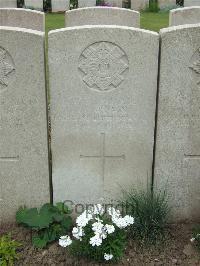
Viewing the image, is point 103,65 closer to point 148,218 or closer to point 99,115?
point 99,115

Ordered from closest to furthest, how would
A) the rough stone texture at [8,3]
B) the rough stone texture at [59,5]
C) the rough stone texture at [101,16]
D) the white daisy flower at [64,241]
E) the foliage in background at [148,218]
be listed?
1. the white daisy flower at [64,241]
2. the foliage in background at [148,218]
3. the rough stone texture at [101,16]
4. the rough stone texture at [8,3]
5. the rough stone texture at [59,5]

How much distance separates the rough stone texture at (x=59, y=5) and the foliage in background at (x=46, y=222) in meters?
Result: 8.99

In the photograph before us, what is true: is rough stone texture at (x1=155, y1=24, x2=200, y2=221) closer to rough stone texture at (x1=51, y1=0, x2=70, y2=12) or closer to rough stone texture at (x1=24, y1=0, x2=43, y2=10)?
rough stone texture at (x1=51, y1=0, x2=70, y2=12)

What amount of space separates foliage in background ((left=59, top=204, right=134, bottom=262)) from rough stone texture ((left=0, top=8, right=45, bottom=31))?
2157 mm

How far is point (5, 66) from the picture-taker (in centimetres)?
350

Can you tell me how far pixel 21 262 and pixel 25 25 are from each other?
7.83 feet

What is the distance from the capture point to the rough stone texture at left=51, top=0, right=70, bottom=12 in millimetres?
12000

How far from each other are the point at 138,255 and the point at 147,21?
7.96 m

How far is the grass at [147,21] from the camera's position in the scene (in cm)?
1005

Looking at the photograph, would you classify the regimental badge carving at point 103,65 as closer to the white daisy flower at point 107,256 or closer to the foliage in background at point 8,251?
the white daisy flower at point 107,256

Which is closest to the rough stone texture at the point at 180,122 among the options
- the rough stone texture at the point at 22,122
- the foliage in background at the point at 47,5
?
the rough stone texture at the point at 22,122

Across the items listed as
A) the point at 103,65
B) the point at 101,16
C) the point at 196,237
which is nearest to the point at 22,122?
the point at 103,65

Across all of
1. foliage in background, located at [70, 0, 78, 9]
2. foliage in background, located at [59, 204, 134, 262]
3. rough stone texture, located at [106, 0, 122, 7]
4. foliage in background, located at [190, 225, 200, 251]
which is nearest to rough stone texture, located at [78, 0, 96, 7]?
foliage in background, located at [70, 0, 78, 9]

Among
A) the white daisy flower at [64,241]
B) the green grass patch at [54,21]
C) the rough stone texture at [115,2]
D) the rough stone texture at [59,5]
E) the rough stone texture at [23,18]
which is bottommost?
the white daisy flower at [64,241]
